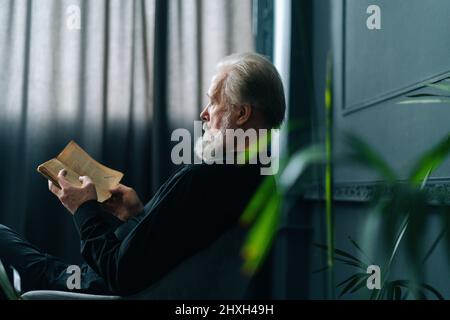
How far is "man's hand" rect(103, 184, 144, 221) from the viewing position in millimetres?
1629

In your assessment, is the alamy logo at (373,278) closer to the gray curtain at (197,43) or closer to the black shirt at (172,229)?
the black shirt at (172,229)

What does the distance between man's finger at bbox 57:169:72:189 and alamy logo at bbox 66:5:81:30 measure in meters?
0.96

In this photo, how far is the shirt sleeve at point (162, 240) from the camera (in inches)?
46.4

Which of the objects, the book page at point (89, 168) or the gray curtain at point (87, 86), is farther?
the gray curtain at point (87, 86)

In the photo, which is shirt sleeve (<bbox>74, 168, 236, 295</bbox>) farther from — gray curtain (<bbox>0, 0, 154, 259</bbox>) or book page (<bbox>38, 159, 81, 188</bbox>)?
gray curtain (<bbox>0, 0, 154, 259</bbox>)

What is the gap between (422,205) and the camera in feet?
1.79

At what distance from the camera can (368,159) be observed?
22.5 inches

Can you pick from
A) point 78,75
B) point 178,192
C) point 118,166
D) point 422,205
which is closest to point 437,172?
point 178,192

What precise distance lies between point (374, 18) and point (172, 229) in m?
0.92

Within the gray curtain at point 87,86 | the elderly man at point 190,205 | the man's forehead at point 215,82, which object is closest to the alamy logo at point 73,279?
the elderly man at point 190,205

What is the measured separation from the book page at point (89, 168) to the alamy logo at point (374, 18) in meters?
0.86

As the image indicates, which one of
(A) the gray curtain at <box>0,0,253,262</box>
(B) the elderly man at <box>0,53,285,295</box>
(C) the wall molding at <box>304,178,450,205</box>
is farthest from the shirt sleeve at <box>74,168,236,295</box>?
(A) the gray curtain at <box>0,0,253,262</box>
